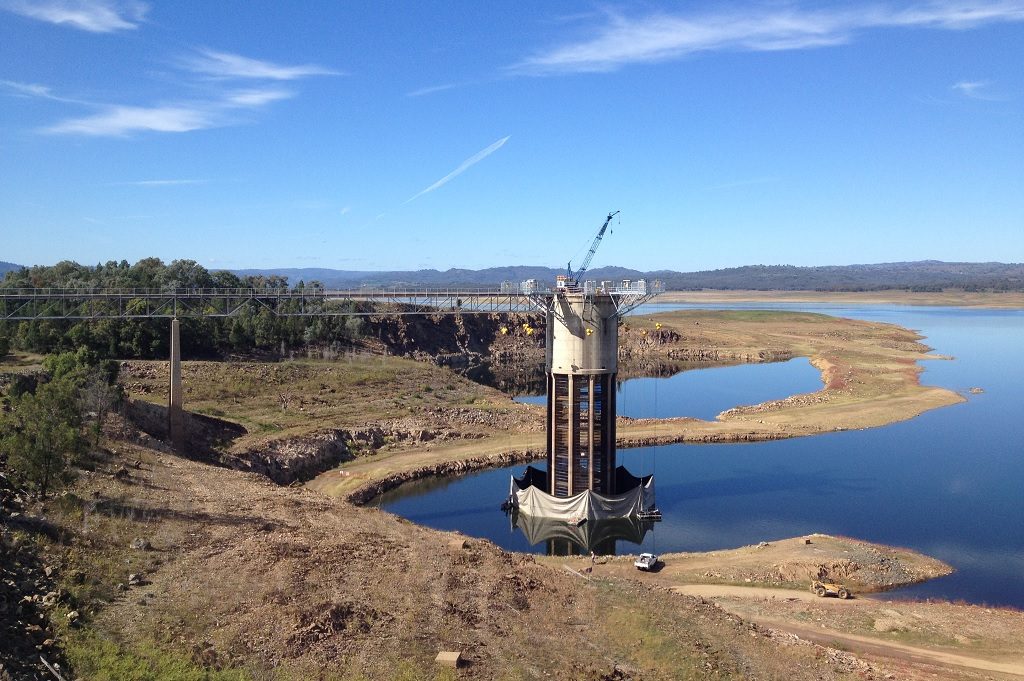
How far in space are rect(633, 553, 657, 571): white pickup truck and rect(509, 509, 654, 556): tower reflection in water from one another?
13.6ft

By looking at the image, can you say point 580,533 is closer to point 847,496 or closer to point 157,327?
point 847,496

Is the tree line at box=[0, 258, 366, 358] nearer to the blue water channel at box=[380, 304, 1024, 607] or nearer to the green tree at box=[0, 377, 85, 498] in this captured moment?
the green tree at box=[0, 377, 85, 498]

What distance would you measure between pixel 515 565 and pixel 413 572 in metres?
4.88

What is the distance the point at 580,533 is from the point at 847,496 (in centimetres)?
2161

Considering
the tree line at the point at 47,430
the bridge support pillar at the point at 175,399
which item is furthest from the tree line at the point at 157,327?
the tree line at the point at 47,430

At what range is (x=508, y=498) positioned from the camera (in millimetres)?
55312

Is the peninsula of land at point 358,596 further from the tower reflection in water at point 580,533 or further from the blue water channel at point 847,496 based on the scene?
the tower reflection in water at point 580,533

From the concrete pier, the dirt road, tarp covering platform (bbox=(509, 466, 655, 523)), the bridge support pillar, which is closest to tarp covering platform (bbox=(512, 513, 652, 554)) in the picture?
tarp covering platform (bbox=(509, 466, 655, 523))

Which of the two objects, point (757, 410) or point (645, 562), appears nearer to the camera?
point (645, 562)

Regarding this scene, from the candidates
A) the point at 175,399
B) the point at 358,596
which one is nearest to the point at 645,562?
the point at 358,596

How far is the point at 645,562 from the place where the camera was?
40.5 m

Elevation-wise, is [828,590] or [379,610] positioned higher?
[379,610]

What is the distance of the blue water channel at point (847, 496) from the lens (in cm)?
4547

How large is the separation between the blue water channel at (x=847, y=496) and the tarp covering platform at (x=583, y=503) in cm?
171
